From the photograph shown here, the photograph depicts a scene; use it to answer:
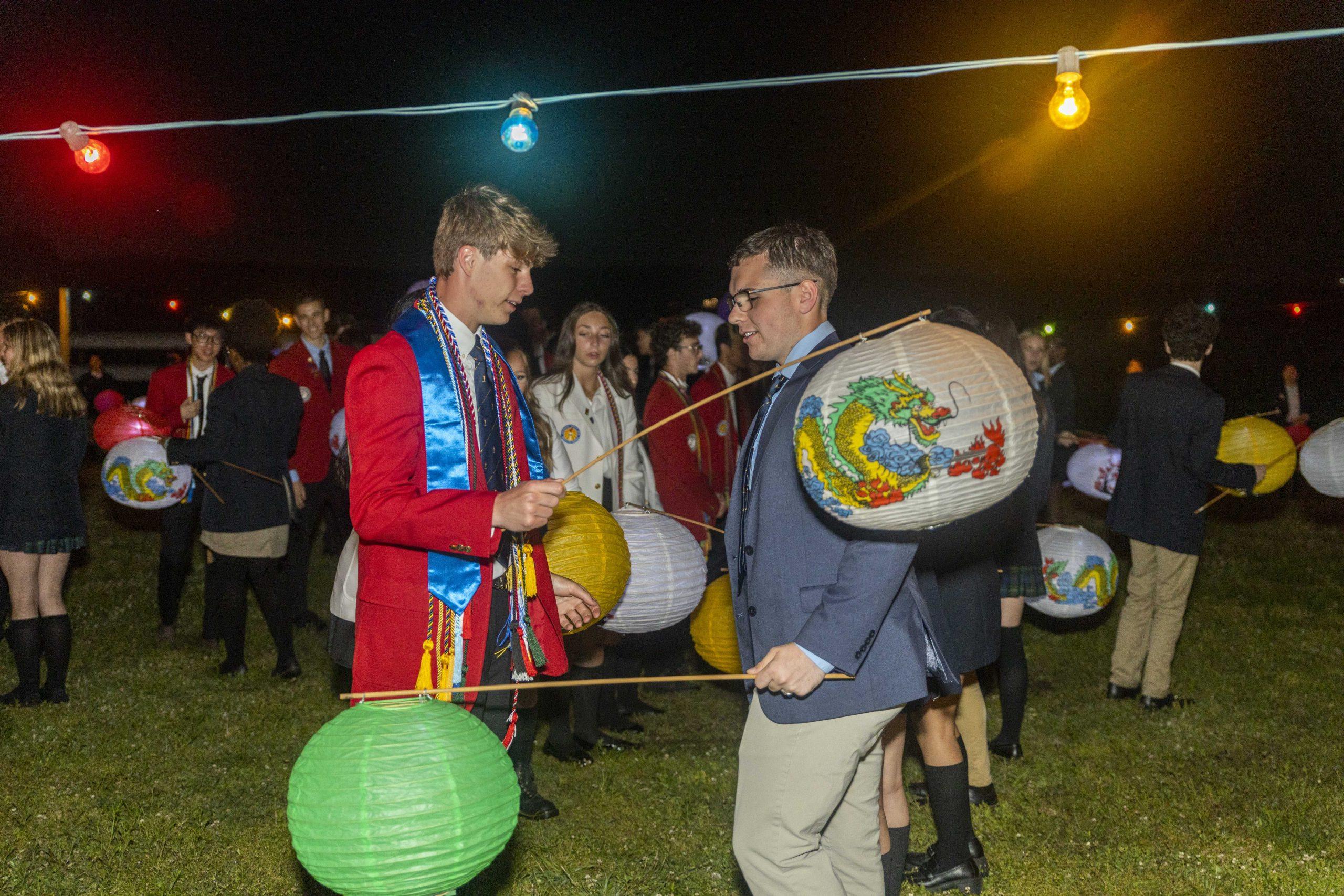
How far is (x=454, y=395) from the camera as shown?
2500mm

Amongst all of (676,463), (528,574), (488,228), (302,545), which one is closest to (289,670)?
(302,545)

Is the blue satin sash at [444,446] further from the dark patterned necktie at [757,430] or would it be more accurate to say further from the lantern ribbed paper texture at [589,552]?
the lantern ribbed paper texture at [589,552]

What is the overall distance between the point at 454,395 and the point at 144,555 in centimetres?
802

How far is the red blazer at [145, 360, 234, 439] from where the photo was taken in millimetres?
6523

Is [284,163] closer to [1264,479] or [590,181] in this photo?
[590,181]

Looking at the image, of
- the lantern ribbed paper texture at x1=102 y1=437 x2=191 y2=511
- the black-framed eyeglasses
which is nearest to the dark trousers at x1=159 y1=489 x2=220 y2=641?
the lantern ribbed paper texture at x1=102 y1=437 x2=191 y2=511

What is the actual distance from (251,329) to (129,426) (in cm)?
132

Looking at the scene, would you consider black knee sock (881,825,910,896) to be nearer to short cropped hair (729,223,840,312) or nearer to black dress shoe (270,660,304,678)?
short cropped hair (729,223,840,312)

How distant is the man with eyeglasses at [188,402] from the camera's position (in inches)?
255

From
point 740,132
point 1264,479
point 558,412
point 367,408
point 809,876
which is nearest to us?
point 809,876

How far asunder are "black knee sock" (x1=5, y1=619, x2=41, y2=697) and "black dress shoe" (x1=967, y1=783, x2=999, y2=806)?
15.5 ft

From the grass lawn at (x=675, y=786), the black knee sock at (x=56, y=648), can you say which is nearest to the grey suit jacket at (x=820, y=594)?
the grass lawn at (x=675, y=786)

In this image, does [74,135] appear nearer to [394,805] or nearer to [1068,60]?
[394,805]

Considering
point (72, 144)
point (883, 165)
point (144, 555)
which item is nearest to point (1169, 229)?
point (883, 165)
